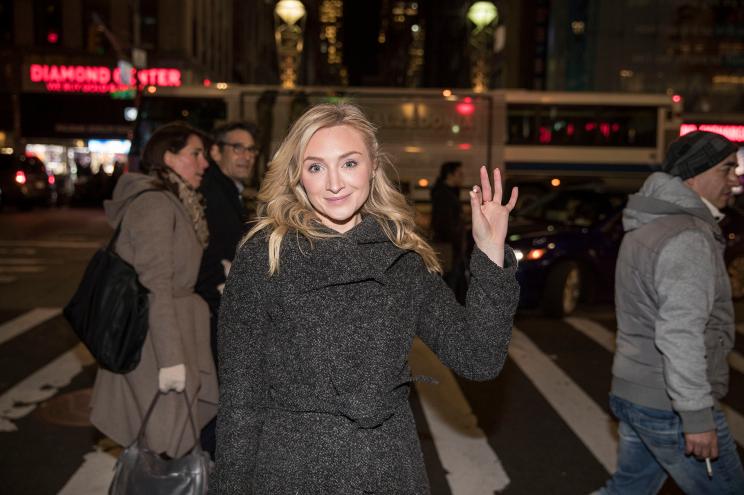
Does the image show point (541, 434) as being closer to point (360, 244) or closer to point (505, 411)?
point (505, 411)

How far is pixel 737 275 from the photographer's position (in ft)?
37.6

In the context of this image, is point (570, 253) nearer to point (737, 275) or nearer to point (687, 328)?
point (737, 275)

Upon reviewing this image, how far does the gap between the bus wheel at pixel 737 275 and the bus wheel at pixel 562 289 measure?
2.93 metres

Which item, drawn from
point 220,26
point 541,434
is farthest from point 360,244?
point 220,26

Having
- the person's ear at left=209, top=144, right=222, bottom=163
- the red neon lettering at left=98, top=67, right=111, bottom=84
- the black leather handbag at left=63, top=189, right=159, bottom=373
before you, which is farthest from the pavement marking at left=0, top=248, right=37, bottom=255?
the red neon lettering at left=98, top=67, right=111, bottom=84

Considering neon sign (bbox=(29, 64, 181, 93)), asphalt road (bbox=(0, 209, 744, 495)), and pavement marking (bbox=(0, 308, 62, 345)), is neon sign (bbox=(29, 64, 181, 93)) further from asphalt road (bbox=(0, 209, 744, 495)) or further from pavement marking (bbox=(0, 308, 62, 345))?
pavement marking (bbox=(0, 308, 62, 345))

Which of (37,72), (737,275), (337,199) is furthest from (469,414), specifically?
(37,72)

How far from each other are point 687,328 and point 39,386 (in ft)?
19.6

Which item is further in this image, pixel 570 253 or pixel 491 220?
pixel 570 253

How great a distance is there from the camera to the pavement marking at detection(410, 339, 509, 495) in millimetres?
4805

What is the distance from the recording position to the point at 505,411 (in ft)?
20.8

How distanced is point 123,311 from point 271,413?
1684mm

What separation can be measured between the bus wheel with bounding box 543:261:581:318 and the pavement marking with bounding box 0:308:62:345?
6.82 metres

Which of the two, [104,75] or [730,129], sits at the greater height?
[104,75]
